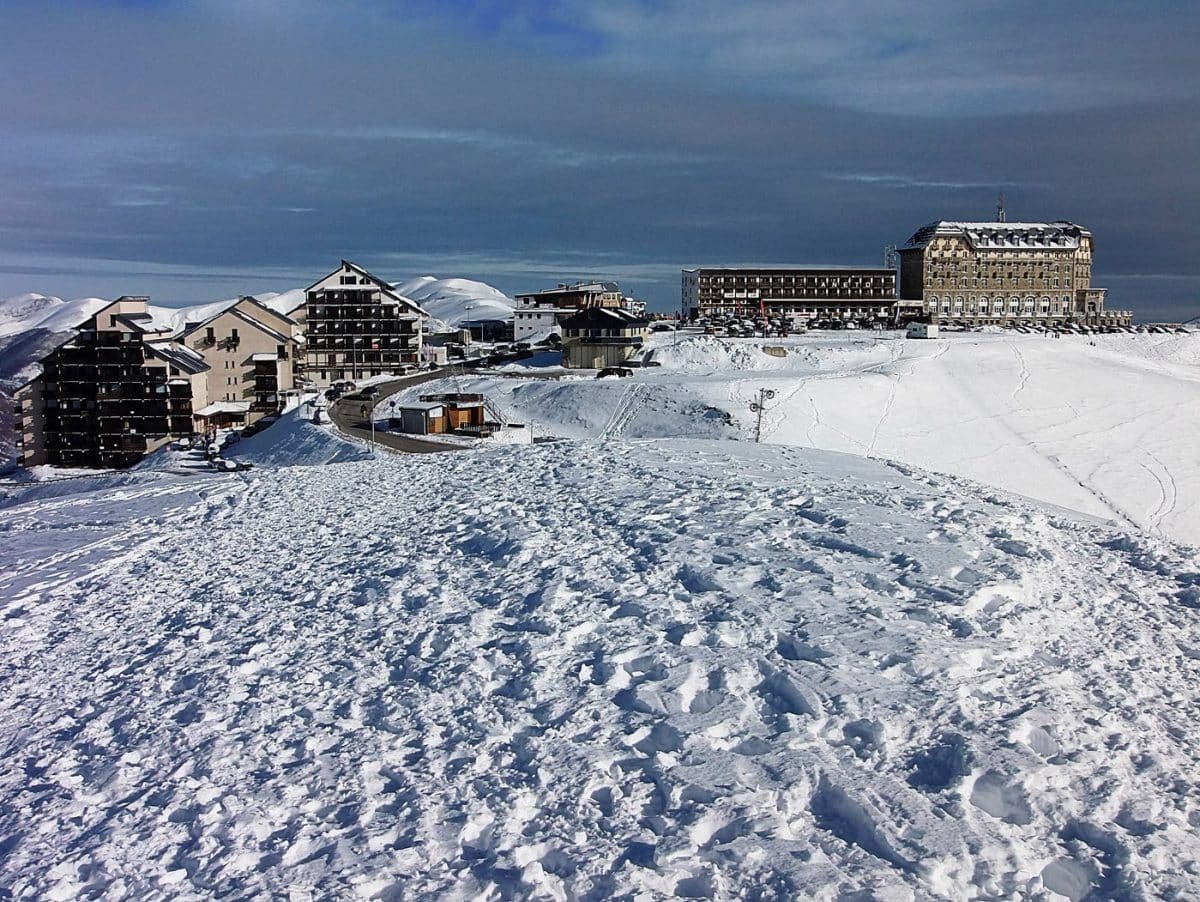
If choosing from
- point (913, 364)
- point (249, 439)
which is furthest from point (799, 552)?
point (913, 364)

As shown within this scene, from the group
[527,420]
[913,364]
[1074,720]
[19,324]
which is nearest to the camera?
[1074,720]

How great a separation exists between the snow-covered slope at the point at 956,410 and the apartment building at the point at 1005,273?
154 ft

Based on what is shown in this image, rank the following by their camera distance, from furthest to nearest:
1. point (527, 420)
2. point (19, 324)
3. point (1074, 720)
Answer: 1. point (19, 324)
2. point (527, 420)
3. point (1074, 720)

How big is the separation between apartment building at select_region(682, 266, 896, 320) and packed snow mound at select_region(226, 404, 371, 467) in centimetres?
6672

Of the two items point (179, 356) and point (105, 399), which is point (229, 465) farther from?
point (179, 356)

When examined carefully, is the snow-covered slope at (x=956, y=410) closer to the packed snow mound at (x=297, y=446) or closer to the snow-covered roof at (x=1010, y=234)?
the packed snow mound at (x=297, y=446)

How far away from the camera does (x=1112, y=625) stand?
7832 millimetres

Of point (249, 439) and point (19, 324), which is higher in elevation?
point (19, 324)

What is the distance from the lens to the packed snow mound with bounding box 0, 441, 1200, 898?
4.76 metres

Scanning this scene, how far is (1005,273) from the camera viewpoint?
336ft

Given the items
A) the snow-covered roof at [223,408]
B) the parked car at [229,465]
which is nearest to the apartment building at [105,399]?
the snow-covered roof at [223,408]

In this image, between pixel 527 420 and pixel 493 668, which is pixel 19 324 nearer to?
pixel 527 420

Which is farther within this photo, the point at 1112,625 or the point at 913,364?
the point at 913,364

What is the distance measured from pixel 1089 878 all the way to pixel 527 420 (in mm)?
37095
